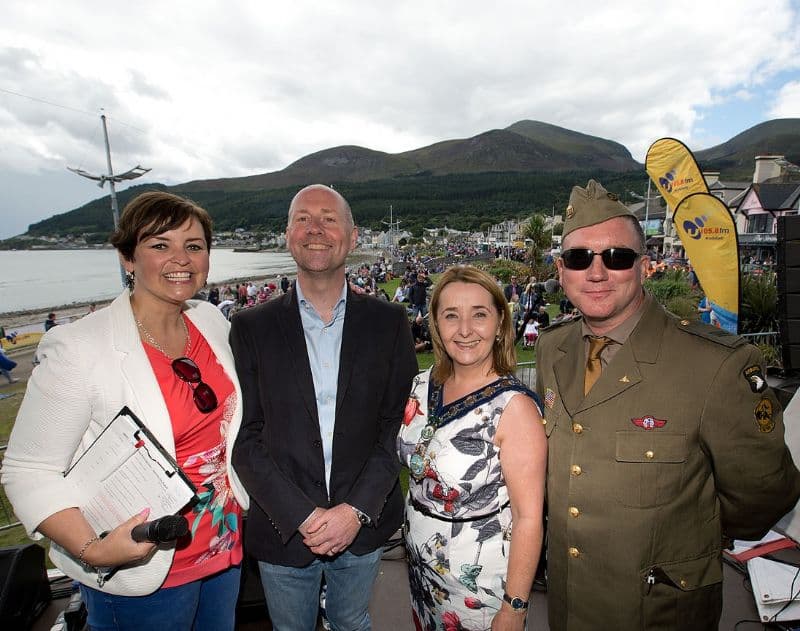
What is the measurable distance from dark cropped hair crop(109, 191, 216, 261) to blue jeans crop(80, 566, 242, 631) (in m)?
1.44

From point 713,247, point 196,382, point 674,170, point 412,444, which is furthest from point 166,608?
point 674,170

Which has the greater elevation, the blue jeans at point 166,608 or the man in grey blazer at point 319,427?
the man in grey blazer at point 319,427

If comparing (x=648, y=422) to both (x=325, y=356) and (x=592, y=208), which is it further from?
(x=325, y=356)

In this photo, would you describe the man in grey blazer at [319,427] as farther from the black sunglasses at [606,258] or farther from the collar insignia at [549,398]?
the black sunglasses at [606,258]

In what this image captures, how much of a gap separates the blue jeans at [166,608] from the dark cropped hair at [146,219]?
1.44m

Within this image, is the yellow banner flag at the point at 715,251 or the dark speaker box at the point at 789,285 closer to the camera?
the dark speaker box at the point at 789,285

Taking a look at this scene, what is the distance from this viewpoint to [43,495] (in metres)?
1.68

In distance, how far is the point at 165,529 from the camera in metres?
1.56

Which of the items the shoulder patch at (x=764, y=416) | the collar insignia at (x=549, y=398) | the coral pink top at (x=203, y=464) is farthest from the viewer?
the collar insignia at (x=549, y=398)

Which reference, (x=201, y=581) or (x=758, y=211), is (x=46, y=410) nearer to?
(x=201, y=581)

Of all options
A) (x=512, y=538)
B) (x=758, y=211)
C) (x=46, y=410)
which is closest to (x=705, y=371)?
(x=512, y=538)

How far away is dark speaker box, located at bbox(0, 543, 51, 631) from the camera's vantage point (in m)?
2.87

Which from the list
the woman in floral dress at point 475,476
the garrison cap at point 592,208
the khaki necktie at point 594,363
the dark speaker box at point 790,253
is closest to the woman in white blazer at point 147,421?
the woman in floral dress at point 475,476

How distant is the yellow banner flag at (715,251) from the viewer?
7.50 metres
